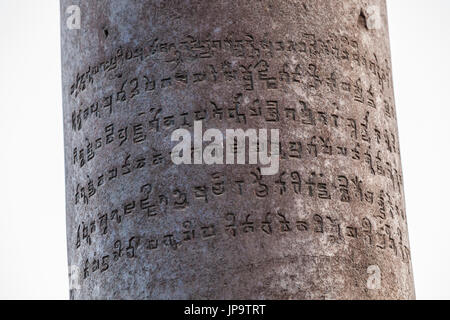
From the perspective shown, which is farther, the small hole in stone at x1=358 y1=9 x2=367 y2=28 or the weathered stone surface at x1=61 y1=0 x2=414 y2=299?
the small hole in stone at x1=358 y1=9 x2=367 y2=28

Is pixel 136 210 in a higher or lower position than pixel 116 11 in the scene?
lower

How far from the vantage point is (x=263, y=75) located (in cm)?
898

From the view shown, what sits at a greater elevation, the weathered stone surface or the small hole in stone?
the small hole in stone

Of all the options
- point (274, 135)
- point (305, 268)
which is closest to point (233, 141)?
point (274, 135)

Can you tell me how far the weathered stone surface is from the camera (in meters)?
8.68

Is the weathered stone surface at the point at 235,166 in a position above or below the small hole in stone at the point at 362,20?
below

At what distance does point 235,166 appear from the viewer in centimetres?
880

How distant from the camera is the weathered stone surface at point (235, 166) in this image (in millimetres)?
8680

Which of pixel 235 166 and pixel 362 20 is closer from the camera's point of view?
pixel 235 166

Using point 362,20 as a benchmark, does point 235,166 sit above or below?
below

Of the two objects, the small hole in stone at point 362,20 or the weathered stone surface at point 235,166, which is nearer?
the weathered stone surface at point 235,166

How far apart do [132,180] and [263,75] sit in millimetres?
1106
